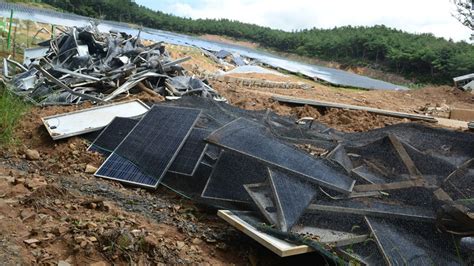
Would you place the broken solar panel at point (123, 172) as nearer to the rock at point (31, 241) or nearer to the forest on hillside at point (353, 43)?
the rock at point (31, 241)

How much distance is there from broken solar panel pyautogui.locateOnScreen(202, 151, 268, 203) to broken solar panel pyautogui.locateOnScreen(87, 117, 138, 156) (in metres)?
1.35

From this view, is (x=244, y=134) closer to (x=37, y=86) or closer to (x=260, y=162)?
(x=260, y=162)

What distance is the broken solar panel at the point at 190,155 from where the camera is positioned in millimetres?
3962

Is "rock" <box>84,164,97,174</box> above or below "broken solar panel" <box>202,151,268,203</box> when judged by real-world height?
below

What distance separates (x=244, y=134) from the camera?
12.5ft

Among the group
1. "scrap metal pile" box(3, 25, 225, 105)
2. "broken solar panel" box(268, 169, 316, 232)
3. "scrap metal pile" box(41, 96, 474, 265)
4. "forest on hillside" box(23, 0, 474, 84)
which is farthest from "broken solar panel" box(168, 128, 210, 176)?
"forest on hillside" box(23, 0, 474, 84)

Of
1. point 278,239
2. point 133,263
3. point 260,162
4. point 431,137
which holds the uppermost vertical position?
point 431,137

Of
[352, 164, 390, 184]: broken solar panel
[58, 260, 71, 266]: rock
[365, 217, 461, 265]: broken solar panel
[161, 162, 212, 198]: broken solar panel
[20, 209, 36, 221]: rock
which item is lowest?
[58, 260, 71, 266]: rock

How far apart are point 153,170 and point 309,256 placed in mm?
1650

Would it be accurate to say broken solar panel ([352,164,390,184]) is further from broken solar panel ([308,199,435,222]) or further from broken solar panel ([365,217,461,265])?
broken solar panel ([365,217,461,265])

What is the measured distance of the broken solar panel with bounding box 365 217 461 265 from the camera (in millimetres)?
2848

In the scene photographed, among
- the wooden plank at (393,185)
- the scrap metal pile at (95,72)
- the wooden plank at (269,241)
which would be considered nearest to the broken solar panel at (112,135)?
the scrap metal pile at (95,72)

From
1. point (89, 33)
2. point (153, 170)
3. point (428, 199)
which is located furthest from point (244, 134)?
point (89, 33)

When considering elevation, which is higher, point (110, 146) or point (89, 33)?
point (89, 33)
